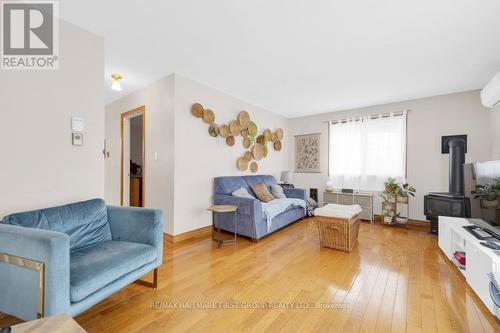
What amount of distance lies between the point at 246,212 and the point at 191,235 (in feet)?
3.07

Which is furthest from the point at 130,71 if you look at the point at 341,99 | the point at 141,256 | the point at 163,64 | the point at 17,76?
the point at 341,99

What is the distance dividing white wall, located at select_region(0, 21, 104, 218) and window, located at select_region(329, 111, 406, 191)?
Answer: 4467 mm

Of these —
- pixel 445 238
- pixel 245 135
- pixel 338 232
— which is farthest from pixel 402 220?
pixel 245 135

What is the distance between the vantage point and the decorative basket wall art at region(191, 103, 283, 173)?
346 centimetres

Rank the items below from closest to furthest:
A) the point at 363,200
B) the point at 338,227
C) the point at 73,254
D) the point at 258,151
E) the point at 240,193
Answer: the point at 73,254
the point at 338,227
the point at 240,193
the point at 363,200
the point at 258,151

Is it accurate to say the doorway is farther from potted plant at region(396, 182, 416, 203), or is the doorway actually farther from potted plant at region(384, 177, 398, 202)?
potted plant at region(396, 182, 416, 203)

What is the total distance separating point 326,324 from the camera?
148cm

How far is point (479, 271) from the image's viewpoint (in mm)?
1758

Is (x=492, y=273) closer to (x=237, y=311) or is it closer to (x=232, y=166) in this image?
(x=237, y=311)

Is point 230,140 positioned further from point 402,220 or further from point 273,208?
point 402,220

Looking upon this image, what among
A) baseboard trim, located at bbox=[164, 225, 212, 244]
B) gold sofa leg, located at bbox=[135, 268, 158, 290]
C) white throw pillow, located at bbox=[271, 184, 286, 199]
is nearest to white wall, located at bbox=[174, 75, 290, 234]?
baseboard trim, located at bbox=[164, 225, 212, 244]

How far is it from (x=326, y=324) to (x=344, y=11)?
2.47 metres

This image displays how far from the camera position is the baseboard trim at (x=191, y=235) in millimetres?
3016

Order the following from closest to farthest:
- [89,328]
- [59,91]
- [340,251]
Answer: [89,328] < [59,91] < [340,251]
